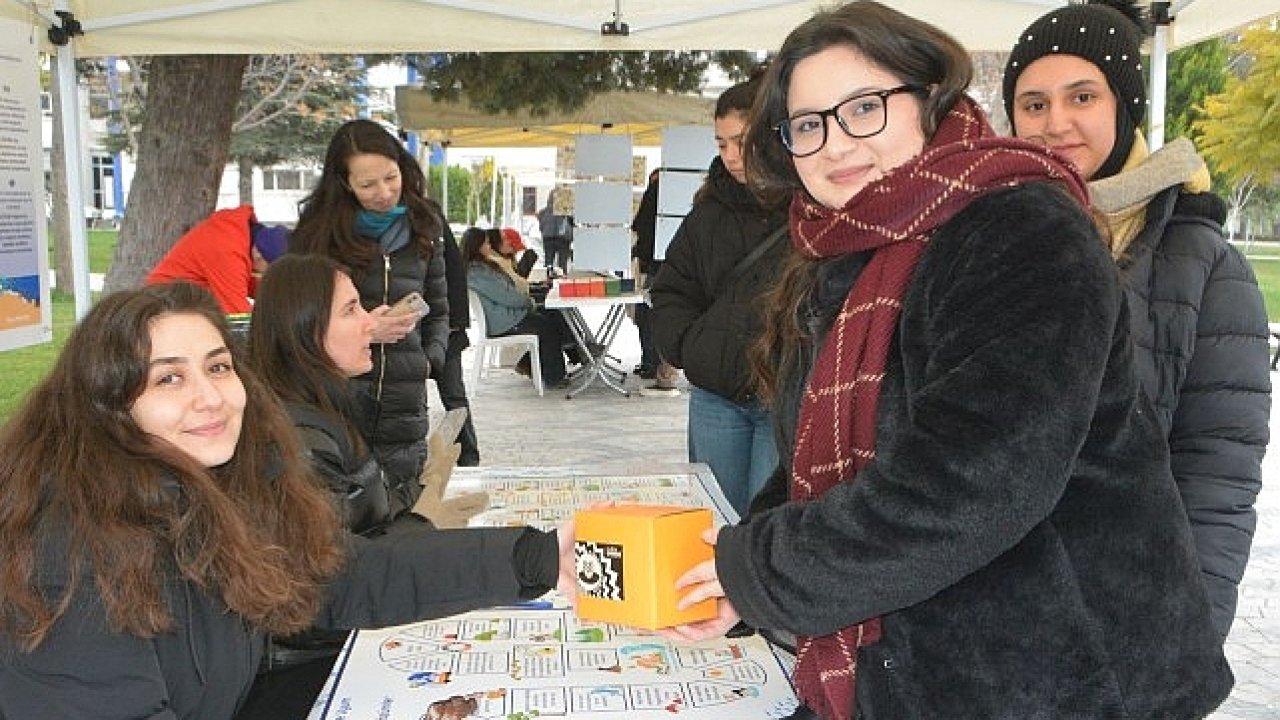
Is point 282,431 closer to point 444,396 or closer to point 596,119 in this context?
point 444,396

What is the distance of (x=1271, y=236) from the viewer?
37.4 meters

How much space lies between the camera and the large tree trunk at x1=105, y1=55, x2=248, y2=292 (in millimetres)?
6305

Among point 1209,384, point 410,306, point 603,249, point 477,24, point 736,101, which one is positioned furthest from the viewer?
point 603,249

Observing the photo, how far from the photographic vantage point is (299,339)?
2680 mm

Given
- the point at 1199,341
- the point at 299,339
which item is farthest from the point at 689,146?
the point at 1199,341

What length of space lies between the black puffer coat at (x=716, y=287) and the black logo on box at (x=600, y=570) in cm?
135

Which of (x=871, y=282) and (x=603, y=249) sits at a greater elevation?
(x=871, y=282)

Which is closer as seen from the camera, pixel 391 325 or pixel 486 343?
pixel 391 325

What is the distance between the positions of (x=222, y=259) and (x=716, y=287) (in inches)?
98.4

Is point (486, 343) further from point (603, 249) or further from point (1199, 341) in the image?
A: point (1199, 341)

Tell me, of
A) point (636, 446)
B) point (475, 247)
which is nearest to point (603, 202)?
point (475, 247)

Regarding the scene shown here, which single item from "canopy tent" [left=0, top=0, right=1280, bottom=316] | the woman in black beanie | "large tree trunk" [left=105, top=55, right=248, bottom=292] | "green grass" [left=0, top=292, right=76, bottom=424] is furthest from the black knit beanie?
"green grass" [left=0, top=292, right=76, bottom=424]

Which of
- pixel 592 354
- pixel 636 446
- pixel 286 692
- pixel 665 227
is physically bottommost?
pixel 636 446

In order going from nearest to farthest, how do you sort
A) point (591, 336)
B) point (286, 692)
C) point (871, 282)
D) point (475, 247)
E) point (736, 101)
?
point (871, 282)
point (286, 692)
point (736, 101)
point (475, 247)
point (591, 336)
